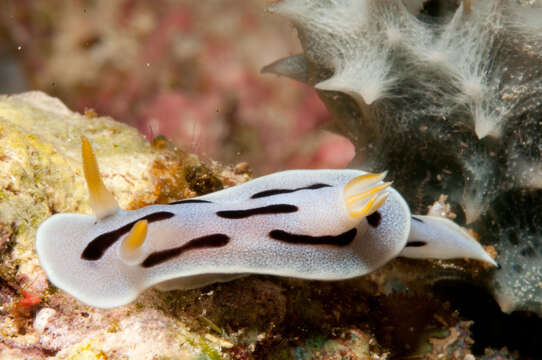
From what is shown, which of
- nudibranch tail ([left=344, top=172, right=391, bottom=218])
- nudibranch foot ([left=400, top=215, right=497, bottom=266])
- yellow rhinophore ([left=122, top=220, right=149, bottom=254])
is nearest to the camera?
yellow rhinophore ([left=122, top=220, right=149, bottom=254])

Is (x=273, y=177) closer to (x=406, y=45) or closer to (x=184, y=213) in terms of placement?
(x=184, y=213)

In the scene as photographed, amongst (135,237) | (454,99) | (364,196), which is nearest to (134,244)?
(135,237)

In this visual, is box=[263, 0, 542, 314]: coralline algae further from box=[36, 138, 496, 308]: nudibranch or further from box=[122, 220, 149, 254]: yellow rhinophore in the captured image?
box=[122, 220, 149, 254]: yellow rhinophore

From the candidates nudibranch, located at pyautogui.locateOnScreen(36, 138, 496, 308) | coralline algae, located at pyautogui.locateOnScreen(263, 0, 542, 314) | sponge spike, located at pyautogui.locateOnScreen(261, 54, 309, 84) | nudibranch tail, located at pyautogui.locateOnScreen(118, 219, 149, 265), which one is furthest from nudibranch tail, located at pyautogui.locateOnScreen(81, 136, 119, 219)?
sponge spike, located at pyautogui.locateOnScreen(261, 54, 309, 84)

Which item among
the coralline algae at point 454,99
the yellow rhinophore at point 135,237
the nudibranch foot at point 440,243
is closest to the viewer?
the yellow rhinophore at point 135,237

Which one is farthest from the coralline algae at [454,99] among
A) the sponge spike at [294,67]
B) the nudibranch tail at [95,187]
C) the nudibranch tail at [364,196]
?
the nudibranch tail at [95,187]

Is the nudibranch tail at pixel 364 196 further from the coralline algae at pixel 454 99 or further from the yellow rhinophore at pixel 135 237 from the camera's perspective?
the yellow rhinophore at pixel 135 237
